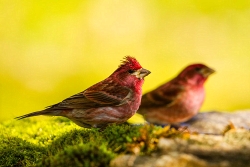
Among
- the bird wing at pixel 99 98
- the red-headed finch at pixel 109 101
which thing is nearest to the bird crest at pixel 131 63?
the red-headed finch at pixel 109 101

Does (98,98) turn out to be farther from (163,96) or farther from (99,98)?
(163,96)

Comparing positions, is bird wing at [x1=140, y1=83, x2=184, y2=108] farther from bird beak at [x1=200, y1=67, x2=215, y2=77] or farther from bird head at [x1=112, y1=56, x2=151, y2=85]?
bird head at [x1=112, y1=56, x2=151, y2=85]

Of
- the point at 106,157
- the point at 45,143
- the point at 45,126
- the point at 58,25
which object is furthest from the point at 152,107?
the point at 58,25

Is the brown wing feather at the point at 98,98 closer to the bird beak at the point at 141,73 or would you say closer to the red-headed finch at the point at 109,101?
the red-headed finch at the point at 109,101

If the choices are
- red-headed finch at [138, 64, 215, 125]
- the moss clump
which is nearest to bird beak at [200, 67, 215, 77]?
red-headed finch at [138, 64, 215, 125]

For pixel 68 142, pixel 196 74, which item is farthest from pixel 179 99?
pixel 68 142
